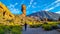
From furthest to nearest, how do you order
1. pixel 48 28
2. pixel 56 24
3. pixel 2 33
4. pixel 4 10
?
pixel 4 10 → pixel 56 24 → pixel 48 28 → pixel 2 33

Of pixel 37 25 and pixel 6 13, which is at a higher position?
pixel 6 13

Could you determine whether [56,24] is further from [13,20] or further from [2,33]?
[2,33]

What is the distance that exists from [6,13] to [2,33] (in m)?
15.8

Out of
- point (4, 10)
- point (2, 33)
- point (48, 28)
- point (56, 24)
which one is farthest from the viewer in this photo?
point (4, 10)

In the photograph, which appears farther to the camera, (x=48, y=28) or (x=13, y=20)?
(x=13, y=20)

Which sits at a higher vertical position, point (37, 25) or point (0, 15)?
point (0, 15)

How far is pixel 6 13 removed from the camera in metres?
24.9

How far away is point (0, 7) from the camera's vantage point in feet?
81.9

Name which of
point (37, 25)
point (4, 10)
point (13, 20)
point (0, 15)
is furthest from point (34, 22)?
point (4, 10)

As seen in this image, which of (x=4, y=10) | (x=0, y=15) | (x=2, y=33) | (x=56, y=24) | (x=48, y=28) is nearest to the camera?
(x=2, y=33)

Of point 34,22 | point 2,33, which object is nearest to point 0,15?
point 34,22

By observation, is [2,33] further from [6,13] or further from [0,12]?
[6,13]

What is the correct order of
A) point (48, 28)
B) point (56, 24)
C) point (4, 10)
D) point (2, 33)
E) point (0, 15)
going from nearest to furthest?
point (2, 33)
point (48, 28)
point (56, 24)
point (0, 15)
point (4, 10)

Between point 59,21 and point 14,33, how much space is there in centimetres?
1002
